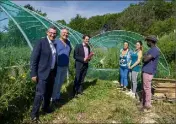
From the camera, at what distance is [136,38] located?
12797 mm

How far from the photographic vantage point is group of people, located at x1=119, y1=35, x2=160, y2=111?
7.16 m

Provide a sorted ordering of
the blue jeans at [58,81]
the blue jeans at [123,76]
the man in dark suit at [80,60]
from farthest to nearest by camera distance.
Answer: the blue jeans at [123,76], the man in dark suit at [80,60], the blue jeans at [58,81]

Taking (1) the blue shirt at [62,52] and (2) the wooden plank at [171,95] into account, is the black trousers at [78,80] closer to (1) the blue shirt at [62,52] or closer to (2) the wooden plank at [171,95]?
(1) the blue shirt at [62,52]

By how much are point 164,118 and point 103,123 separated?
1.31 metres

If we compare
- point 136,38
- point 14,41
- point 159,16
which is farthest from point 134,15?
point 14,41

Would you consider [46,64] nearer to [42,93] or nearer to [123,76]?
[42,93]

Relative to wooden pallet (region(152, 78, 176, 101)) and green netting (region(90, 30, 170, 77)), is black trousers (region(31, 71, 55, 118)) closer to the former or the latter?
wooden pallet (region(152, 78, 176, 101))

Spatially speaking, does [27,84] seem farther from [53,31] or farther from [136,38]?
[136,38]

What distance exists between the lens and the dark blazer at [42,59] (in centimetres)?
566

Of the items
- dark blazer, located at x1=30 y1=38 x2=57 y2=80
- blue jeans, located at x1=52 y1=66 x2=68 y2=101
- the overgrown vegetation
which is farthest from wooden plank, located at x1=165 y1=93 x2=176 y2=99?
dark blazer, located at x1=30 y1=38 x2=57 y2=80

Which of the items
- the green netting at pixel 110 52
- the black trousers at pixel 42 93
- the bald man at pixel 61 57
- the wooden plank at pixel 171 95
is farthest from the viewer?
the green netting at pixel 110 52

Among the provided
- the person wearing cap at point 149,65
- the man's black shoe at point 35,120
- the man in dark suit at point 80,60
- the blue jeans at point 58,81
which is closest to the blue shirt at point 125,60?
the man in dark suit at point 80,60

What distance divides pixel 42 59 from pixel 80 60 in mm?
1987

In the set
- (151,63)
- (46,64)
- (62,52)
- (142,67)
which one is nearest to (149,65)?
(151,63)
